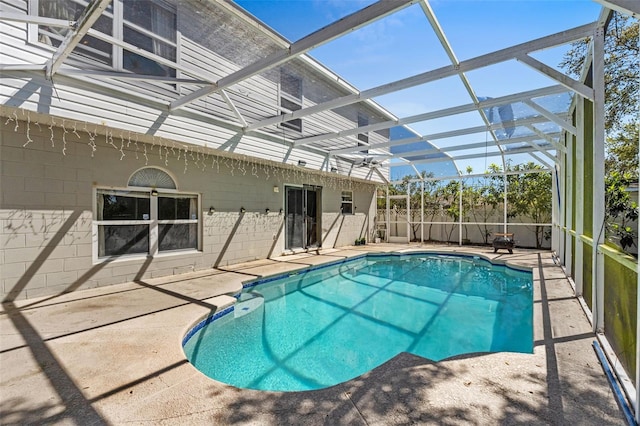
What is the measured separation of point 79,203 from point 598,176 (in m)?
7.18

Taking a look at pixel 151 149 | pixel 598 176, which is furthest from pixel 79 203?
pixel 598 176

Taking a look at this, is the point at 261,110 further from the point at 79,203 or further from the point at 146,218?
the point at 79,203

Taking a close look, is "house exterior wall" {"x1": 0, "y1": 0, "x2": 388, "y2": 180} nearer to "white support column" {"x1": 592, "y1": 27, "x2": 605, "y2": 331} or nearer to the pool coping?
the pool coping

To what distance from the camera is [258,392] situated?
6.88 feet

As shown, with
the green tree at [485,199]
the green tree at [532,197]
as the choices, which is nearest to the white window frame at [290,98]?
the green tree at [485,199]

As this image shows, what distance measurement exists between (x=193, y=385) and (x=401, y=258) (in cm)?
852

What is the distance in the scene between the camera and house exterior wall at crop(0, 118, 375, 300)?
432 centimetres

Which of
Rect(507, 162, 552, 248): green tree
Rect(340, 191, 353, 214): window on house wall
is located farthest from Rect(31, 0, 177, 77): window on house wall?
Rect(507, 162, 552, 248): green tree

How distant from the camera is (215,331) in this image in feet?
12.5

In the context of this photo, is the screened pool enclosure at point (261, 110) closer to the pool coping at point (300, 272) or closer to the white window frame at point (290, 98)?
the white window frame at point (290, 98)

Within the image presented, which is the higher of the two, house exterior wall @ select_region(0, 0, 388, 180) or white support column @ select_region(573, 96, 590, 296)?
house exterior wall @ select_region(0, 0, 388, 180)

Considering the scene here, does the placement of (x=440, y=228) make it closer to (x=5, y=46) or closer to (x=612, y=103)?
(x=612, y=103)

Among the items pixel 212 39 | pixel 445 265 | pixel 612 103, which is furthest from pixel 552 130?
pixel 212 39

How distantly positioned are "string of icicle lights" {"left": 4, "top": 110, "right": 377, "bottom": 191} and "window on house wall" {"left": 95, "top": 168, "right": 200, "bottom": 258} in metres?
0.45
